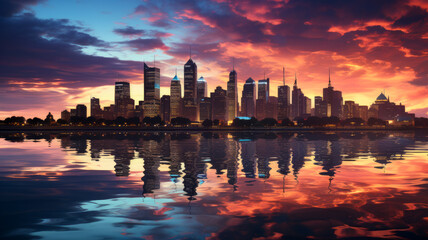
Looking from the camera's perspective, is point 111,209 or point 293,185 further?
point 293,185

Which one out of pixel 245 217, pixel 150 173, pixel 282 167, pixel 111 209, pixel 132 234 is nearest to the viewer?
pixel 132 234

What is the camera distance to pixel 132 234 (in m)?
14.0

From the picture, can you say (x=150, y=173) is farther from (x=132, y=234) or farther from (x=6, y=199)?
(x=132, y=234)

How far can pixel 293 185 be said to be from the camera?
25047 mm

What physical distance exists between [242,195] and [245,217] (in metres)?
5.02

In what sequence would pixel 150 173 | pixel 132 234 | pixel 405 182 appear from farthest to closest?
pixel 150 173, pixel 405 182, pixel 132 234

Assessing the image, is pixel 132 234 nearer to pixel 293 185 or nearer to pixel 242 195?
pixel 242 195

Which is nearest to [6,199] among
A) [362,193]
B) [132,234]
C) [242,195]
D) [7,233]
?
[7,233]

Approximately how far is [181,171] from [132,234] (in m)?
18.7

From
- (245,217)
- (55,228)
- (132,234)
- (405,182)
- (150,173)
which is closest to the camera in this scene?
(132,234)

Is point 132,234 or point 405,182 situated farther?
point 405,182

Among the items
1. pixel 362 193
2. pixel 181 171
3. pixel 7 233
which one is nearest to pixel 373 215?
pixel 362 193

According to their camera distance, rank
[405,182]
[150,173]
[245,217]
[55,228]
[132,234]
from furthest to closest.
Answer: [150,173], [405,182], [245,217], [55,228], [132,234]

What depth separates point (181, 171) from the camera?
107ft
